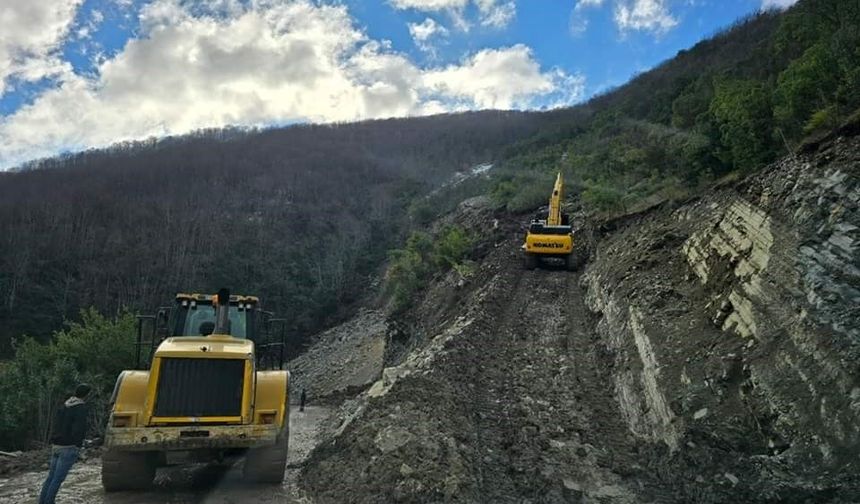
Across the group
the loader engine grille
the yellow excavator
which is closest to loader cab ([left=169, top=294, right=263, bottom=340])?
the loader engine grille

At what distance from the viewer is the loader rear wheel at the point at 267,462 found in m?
8.45

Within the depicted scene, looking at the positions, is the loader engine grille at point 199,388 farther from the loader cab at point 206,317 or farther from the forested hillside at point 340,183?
the forested hillside at point 340,183

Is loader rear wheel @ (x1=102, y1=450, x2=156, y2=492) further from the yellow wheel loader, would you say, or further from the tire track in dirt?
the tire track in dirt

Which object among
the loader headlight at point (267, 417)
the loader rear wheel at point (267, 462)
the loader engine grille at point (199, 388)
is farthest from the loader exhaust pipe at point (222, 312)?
the loader rear wheel at point (267, 462)

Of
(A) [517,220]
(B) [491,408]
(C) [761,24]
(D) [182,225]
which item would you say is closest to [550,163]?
(A) [517,220]

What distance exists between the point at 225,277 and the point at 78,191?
38.8m

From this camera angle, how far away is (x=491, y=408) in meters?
10.4

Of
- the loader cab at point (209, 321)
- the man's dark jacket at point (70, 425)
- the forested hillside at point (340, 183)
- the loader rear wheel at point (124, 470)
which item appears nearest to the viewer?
the man's dark jacket at point (70, 425)

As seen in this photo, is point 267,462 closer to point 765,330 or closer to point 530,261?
point 765,330

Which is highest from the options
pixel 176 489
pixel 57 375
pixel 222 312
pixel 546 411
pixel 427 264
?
pixel 222 312

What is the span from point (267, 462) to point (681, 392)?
233 inches

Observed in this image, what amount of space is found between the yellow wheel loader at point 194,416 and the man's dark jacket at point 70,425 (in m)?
0.34

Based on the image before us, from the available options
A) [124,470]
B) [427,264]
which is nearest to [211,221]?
[427,264]

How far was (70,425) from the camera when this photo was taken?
7566 mm
